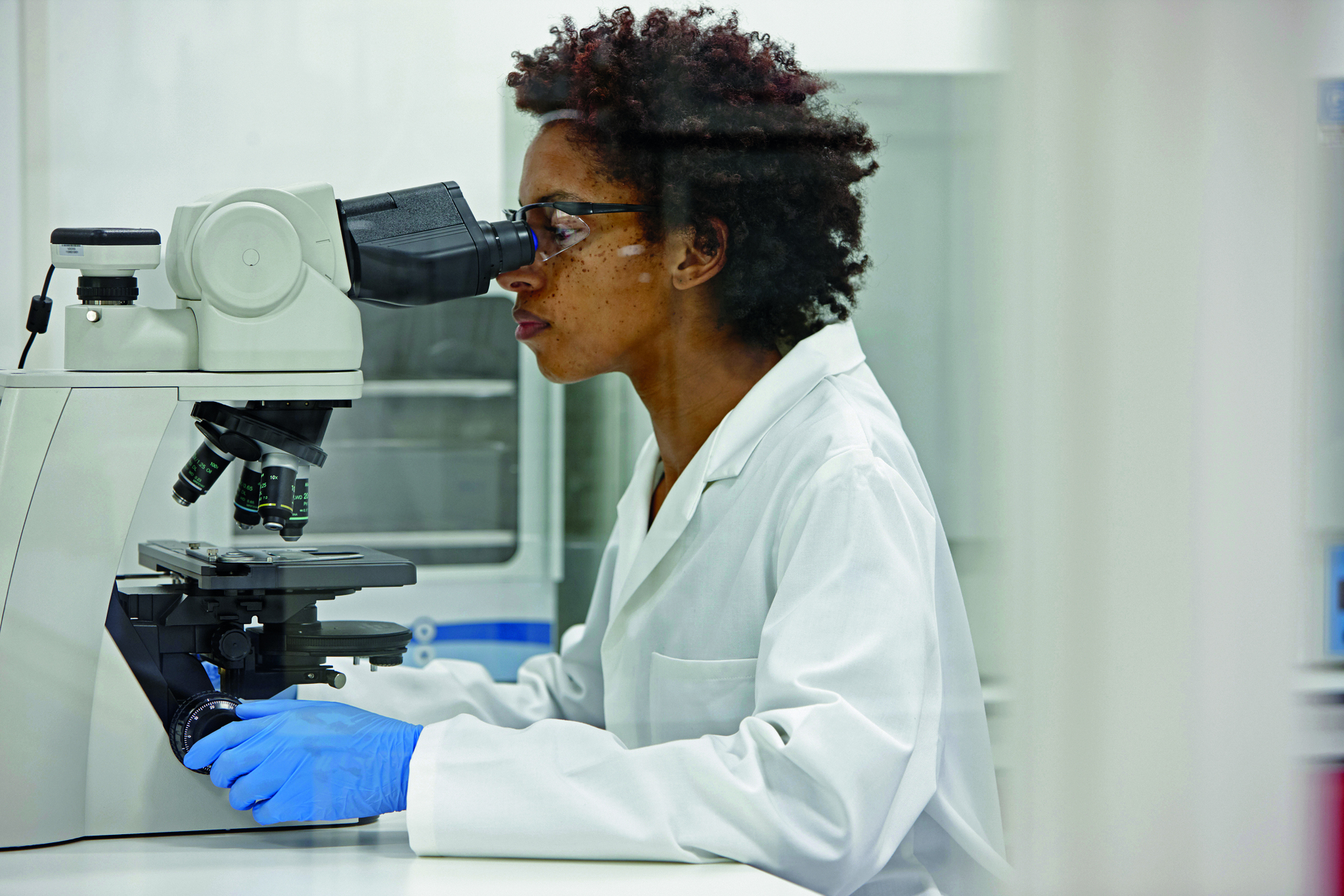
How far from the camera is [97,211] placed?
1101 mm

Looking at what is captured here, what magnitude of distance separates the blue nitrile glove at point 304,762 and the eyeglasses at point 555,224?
54cm

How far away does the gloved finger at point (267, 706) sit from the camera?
1.07 meters

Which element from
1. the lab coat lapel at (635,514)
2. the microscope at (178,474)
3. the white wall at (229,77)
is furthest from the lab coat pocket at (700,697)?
the white wall at (229,77)

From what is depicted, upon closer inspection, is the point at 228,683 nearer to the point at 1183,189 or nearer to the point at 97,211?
the point at 97,211

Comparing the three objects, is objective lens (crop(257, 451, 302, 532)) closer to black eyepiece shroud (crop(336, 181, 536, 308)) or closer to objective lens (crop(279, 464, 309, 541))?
objective lens (crop(279, 464, 309, 541))

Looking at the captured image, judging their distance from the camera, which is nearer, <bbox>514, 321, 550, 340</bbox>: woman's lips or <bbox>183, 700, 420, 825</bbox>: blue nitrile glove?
<bbox>183, 700, 420, 825</bbox>: blue nitrile glove

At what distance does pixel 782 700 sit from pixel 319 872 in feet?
1.47

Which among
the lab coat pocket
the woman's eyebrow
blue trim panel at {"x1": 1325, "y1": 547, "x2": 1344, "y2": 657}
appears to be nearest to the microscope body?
the woman's eyebrow

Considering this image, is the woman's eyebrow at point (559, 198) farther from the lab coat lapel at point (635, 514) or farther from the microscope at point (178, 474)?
the lab coat lapel at point (635, 514)

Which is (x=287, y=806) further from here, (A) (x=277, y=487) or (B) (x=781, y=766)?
(B) (x=781, y=766)

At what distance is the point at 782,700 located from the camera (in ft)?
3.31

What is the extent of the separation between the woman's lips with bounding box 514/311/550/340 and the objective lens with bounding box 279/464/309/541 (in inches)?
12.9

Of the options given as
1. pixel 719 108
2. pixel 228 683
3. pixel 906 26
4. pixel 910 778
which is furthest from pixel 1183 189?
pixel 228 683

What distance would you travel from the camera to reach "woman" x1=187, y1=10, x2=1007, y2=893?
0.98 m
